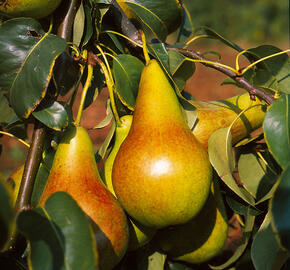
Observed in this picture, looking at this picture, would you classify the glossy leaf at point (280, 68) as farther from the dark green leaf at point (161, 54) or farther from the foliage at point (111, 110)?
the dark green leaf at point (161, 54)

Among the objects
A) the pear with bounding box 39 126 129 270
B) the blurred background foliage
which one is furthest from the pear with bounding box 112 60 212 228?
the blurred background foliage

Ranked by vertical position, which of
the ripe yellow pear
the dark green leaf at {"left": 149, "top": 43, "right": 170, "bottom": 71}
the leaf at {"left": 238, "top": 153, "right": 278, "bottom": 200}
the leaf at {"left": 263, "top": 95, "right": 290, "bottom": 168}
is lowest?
the leaf at {"left": 238, "top": 153, "right": 278, "bottom": 200}

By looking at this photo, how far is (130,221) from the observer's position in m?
0.86

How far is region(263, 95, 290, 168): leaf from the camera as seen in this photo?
679mm

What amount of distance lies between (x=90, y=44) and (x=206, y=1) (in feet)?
46.0

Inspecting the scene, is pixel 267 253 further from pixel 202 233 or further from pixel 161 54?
pixel 161 54

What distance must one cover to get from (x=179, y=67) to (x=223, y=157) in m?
0.28

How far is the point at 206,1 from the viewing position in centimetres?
1400

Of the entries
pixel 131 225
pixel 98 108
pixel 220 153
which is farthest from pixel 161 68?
pixel 98 108

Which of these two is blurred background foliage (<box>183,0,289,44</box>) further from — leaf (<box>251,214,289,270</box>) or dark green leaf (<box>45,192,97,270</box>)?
dark green leaf (<box>45,192,97,270</box>)

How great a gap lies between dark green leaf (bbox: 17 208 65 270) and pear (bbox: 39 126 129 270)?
0.38 feet

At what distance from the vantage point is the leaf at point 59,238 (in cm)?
57

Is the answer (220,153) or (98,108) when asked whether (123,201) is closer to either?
(220,153)

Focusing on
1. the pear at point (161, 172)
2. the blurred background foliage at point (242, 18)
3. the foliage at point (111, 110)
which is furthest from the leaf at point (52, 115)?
the blurred background foliage at point (242, 18)
